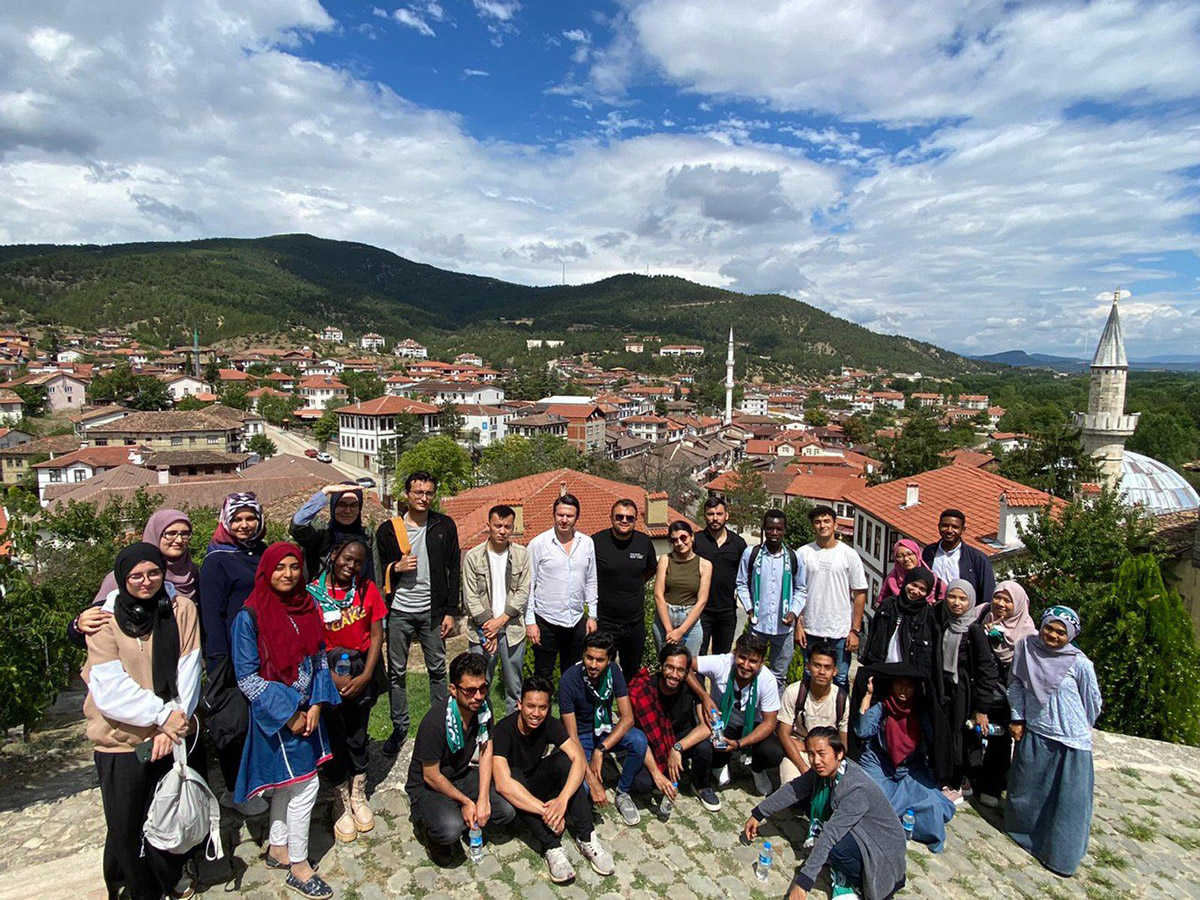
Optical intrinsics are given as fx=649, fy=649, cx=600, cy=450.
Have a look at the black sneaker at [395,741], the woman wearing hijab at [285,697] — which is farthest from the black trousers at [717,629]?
the woman wearing hijab at [285,697]

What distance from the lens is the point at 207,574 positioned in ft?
11.8

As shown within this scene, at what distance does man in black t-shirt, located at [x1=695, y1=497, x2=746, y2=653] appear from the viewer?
5.40 m

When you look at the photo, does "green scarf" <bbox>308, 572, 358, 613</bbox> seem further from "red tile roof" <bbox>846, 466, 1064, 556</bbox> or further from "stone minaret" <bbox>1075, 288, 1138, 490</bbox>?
"stone minaret" <bbox>1075, 288, 1138, 490</bbox>

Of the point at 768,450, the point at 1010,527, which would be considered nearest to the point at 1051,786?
the point at 1010,527

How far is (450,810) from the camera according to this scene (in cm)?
385

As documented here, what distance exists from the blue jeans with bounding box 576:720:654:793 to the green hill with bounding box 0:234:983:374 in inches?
4652

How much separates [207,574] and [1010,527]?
50.0 ft

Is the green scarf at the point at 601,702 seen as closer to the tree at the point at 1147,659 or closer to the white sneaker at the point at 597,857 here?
the white sneaker at the point at 597,857

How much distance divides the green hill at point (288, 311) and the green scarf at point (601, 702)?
118 meters

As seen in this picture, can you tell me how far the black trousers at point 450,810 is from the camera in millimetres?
3814

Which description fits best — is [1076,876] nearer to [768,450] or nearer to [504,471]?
[504,471]

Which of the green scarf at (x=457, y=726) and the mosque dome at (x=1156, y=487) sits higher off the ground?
the green scarf at (x=457, y=726)

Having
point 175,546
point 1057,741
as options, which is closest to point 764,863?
point 1057,741

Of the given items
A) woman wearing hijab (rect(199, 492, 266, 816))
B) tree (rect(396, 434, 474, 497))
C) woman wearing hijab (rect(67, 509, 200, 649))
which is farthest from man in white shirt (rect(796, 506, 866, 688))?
tree (rect(396, 434, 474, 497))
